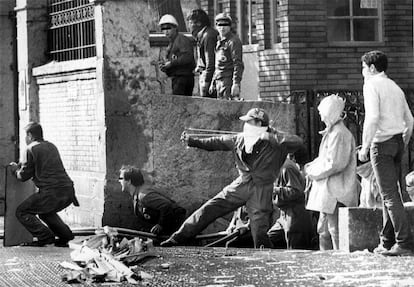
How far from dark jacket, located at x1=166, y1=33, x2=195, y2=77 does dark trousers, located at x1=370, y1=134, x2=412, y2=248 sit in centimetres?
535

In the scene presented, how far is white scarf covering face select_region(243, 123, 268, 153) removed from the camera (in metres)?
15.9

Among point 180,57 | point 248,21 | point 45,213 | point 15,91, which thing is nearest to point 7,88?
point 15,91

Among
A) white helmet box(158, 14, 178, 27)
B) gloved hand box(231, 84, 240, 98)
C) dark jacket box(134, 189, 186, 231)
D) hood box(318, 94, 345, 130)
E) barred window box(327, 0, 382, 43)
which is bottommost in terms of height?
dark jacket box(134, 189, 186, 231)

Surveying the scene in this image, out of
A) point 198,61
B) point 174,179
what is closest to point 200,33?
point 198,61

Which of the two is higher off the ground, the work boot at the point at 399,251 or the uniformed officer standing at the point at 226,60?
the uniformed officer standing at the point at 226,60

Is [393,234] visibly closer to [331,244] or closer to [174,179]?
[331,244]

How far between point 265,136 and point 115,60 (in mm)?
3568

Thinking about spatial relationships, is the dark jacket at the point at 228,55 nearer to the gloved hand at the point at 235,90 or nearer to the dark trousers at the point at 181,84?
the gloved hand at the point at 235,90

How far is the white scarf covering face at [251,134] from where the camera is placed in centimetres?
1588

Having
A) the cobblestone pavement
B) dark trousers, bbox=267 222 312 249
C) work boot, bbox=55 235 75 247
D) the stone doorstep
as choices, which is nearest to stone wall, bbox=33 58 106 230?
work boot, bbox=55 235 75 247

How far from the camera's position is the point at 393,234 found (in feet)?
44.4

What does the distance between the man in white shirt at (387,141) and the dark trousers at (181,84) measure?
17.4 feet

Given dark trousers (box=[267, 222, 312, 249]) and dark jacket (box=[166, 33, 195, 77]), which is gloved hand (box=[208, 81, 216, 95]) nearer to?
dark jacket (box=[166, 33, 195, 77])

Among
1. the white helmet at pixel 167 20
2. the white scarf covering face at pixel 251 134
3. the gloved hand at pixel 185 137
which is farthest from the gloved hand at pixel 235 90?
the white scarf covering face at pixel 251 134
